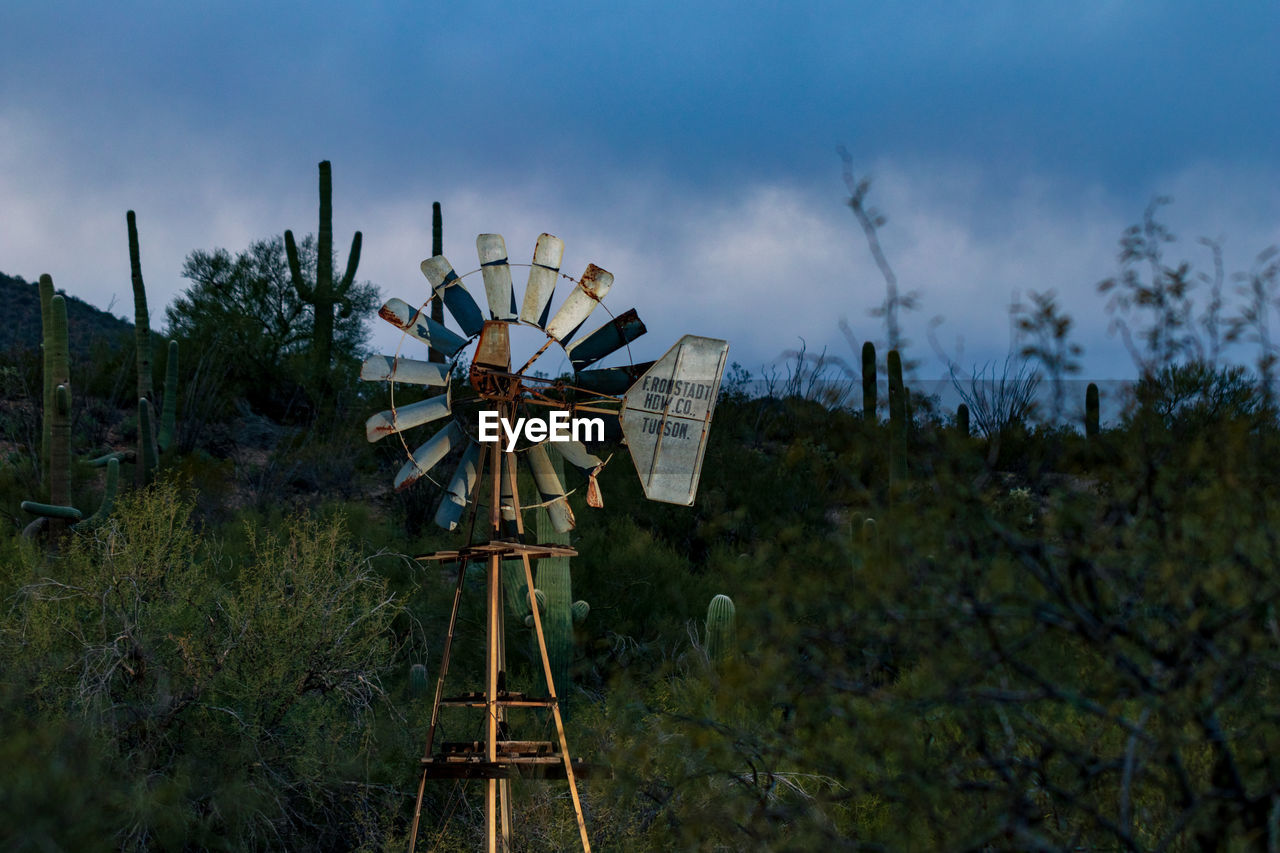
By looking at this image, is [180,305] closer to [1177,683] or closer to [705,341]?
[705,341]

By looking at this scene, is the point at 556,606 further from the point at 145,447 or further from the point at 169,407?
the point at 169,407

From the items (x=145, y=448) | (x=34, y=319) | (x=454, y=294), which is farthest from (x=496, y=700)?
(x=34, y=319)

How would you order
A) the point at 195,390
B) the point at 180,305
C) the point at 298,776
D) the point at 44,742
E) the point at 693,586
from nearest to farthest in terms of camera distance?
1. the point at 44,742
2. the point at 298,776
3. the point at 693,586
4. the point at 195,390
5. the point at 180,305

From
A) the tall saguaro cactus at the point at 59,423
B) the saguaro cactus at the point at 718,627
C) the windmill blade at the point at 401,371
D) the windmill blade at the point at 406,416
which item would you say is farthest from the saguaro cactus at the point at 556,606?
the tall saguaro cactus at the point at 59,423

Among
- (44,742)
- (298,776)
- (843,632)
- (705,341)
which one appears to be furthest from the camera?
(298,776)

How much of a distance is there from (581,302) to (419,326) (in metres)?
0.86

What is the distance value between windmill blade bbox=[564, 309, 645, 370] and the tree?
12328mm

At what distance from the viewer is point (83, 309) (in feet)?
99.0

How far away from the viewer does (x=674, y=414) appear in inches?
228

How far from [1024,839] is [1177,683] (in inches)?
21.6

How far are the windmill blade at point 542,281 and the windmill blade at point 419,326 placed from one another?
0.39 m

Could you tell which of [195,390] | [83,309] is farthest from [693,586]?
[83,309]

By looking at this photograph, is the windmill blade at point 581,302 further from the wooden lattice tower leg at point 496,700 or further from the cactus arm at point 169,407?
the cactus arm at point 169,407

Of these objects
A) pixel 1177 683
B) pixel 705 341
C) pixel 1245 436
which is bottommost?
pixel 1177 683
